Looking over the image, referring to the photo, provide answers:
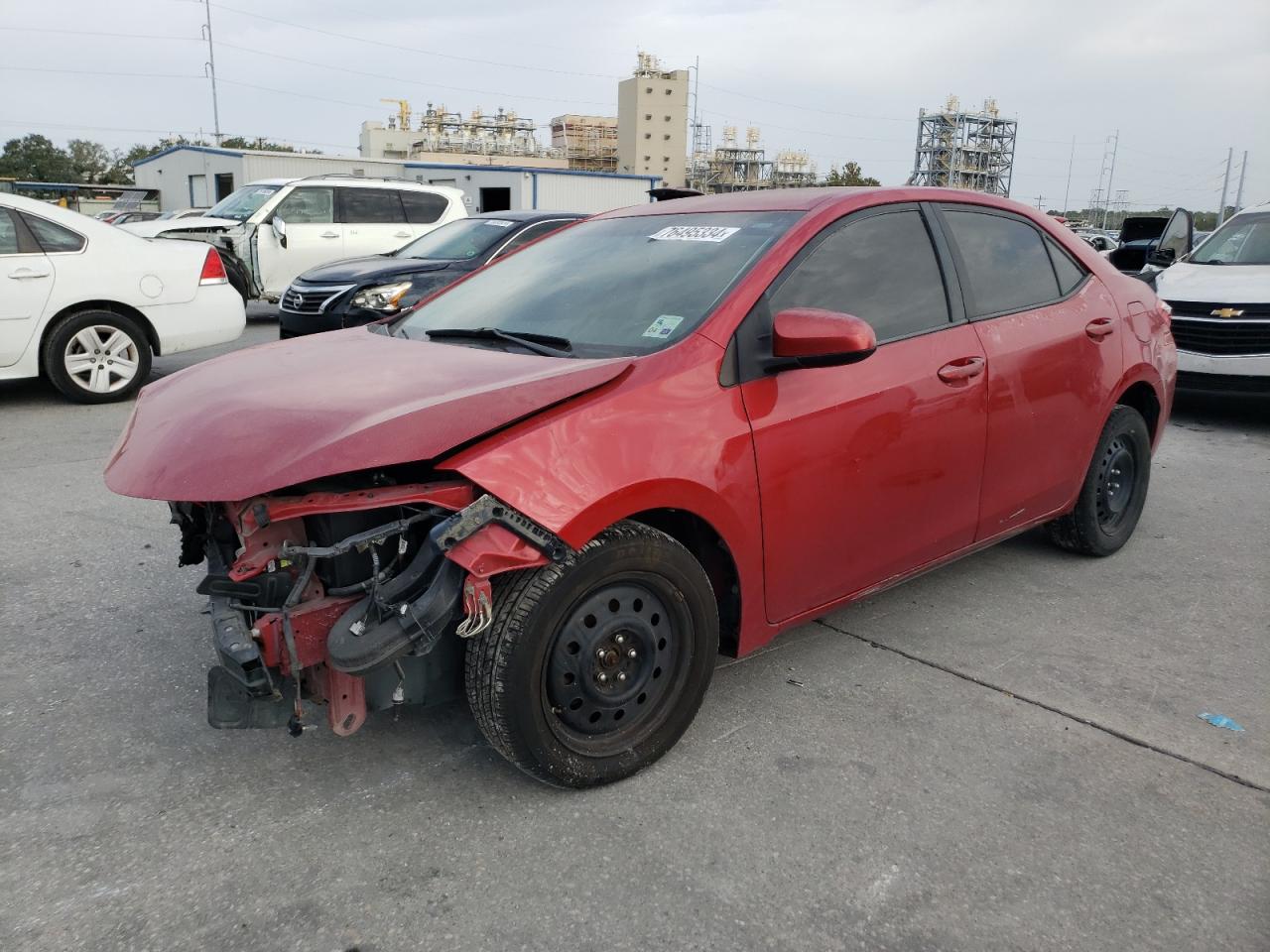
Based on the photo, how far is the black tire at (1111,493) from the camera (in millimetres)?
4344

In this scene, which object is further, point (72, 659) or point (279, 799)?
point (72, 659)

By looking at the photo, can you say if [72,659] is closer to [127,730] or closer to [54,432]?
[127,730]

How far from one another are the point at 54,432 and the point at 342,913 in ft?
19.0

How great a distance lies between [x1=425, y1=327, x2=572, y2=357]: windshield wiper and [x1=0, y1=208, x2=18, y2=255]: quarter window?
545cm

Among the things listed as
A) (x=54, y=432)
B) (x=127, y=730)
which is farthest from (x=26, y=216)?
(x=127, y=730)

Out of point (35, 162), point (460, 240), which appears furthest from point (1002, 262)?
point (35, 162)

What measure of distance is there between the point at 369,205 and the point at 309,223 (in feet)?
2.86

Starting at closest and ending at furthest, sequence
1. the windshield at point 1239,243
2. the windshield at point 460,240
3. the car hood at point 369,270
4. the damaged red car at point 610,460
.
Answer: the damaged red car at point 610,460 < the windshield at point 1239,243 < the car hood at point 369,270 < the windshield at point 460,240

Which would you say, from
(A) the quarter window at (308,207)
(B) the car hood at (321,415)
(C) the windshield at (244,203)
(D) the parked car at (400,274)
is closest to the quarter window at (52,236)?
(D) the parked car at (400,274)

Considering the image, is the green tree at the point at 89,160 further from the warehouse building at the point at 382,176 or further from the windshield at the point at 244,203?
the windshield at the point at 244,203

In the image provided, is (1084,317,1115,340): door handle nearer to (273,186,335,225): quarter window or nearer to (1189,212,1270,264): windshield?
(1189,212,1270,264): windshield

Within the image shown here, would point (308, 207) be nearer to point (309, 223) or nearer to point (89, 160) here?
point (309, 223)

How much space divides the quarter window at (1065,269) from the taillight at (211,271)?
6581mm

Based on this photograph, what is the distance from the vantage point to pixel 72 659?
3.36 metres
